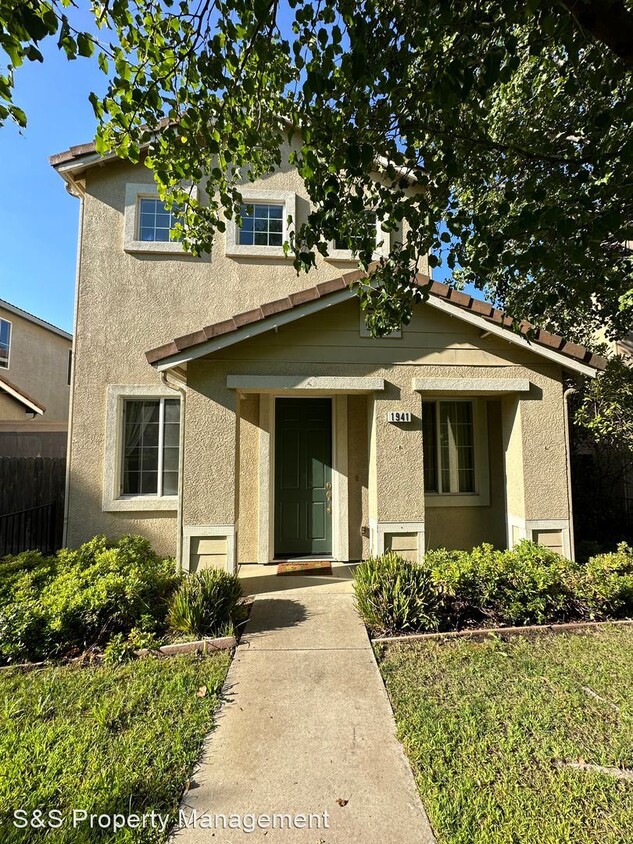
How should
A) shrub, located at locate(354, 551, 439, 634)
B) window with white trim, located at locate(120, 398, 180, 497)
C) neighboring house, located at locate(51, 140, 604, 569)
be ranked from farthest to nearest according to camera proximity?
1. window with white trim, located at locate(120, 398, 180, 497)
2. neighboring house, located at locate(51, 140, 604, 569)
3. shrub, located at locate(354, 551, 439, 634)

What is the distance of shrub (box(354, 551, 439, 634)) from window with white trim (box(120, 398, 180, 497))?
4.05 m

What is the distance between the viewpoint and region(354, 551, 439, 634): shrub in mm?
4934

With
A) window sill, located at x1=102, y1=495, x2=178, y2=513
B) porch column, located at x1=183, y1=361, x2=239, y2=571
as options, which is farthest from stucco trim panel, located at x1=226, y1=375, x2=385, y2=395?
window sill, located at x1=102, y1=495, x2=178, y2=513

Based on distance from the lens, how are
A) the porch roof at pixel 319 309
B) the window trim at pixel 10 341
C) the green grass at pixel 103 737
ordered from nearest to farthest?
the green grass at pixel 103 737 < the porch roof at pixel 319 309 < the window trim at pixel 10 341

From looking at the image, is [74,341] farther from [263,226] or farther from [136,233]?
[263,226]

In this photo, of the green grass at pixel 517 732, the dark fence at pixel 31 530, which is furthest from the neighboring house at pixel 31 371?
the green grass at pixel 517 732

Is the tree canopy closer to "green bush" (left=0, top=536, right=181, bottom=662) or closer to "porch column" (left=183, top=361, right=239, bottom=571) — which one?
"porch column" (left=183, top=361, right=239, bottom=571)

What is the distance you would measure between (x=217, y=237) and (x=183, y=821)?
8.22 metres

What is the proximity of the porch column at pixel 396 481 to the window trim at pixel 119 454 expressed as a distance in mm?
3400

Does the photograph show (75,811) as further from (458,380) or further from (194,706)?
(458,380)

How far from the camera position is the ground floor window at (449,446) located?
306 inches

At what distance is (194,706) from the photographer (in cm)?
356

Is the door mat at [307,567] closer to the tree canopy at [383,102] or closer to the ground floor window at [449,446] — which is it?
the ground floor window at [449,446]

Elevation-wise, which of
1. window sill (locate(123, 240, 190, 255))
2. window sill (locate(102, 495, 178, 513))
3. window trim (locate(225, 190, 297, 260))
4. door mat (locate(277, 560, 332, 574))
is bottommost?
door mat (locate(277, 560, 332, 574))
